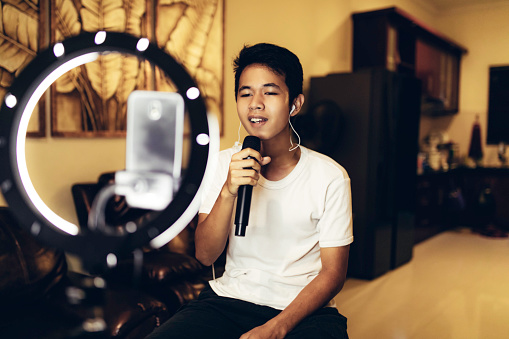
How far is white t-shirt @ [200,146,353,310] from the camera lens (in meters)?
1.11

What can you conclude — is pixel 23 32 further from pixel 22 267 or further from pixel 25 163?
pixel 25 163

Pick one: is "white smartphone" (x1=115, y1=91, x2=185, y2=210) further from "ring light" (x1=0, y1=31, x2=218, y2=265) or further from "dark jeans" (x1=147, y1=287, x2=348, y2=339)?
"dark jeans" (x1=147, y1=287, x2=348, y2=339)

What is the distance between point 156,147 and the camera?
79cm

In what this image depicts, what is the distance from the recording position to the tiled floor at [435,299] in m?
2.41

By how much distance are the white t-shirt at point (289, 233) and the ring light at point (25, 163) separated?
380mm

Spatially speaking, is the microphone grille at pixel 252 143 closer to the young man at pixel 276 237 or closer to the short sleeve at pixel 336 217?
the young man at pixel 276 237

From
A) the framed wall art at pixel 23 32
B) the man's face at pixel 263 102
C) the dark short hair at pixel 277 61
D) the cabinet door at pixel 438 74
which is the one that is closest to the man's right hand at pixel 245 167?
the man's face at pixel 263 102

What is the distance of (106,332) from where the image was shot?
1.39 metres

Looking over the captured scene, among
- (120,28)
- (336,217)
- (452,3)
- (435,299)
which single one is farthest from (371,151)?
(452,3)

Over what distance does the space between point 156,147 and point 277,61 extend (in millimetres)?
457

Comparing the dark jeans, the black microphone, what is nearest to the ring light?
the black microphone

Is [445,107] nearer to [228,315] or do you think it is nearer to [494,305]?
[494,305]

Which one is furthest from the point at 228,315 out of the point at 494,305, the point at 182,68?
the point at 494,305

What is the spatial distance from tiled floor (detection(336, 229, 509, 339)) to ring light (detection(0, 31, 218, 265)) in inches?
74.6
